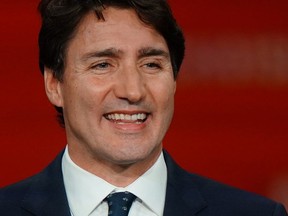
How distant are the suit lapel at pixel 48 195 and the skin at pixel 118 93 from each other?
68 millimetres

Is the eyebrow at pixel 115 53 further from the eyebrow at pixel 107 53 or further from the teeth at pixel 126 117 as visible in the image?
the teeth at pixel 126 117

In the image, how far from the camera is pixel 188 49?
2855 millimetres

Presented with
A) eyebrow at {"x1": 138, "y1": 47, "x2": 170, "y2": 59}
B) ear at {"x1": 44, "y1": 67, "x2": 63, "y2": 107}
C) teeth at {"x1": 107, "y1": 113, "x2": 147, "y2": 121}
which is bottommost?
ear at {"x1": 44, "y1": 67, "x2": 63, "y2": 107}

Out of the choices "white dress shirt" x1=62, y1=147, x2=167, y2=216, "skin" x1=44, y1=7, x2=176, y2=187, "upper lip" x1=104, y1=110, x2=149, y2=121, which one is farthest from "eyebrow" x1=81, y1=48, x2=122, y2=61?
"white dress shirt" x1=62, y1=147, x2=167, y2=216

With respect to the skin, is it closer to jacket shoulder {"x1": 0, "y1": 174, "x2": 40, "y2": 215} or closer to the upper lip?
the upper lip

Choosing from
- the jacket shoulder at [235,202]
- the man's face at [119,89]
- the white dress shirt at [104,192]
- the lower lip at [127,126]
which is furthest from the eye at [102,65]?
the jacket shoulder at [235,202]

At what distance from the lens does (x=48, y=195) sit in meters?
2.25

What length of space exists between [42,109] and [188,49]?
16.2 inches

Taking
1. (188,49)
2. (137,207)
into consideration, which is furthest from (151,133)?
(188,49)

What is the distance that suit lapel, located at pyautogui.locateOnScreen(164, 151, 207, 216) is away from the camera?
7.30 feet

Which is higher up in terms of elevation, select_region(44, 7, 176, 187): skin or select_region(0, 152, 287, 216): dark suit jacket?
select_region(44, 7, 176, 187): skin

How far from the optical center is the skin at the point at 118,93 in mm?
2182

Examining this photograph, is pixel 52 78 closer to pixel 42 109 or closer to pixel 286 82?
pixel 42 109

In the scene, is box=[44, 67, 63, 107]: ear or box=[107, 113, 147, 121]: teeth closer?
box=[107, 113, 147, 121]: teeth
